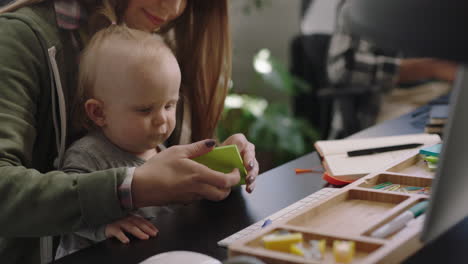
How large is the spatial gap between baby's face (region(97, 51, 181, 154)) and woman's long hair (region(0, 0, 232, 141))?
23 cm

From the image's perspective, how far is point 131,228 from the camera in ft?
2.53

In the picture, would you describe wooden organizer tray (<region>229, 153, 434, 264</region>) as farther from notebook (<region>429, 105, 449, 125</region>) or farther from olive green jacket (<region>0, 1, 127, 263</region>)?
notebook (<region>429, 105, 449, 125</region>)

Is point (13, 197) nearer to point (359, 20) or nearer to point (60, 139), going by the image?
point (60, 139)

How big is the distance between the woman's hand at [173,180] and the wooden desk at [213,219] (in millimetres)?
54

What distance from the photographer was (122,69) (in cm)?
93

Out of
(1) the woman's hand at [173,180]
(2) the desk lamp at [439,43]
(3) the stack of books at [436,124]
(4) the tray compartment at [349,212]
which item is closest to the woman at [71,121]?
(1) the woman's hand at [173,180]

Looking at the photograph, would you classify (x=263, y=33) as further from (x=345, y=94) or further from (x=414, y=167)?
(x=414, y=167)

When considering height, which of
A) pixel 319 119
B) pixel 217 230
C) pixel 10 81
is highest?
pixel 10 81

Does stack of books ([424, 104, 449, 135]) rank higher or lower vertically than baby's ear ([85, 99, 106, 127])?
lower

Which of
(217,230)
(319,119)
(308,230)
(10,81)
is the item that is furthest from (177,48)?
(319,119)

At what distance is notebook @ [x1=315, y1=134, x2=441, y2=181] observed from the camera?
96 centimetres

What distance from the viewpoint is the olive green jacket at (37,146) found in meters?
0.74

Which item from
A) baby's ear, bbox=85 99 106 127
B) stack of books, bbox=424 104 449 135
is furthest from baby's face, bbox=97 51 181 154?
stack of books, bbox=424 104 449 135

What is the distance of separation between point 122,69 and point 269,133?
185 cm
